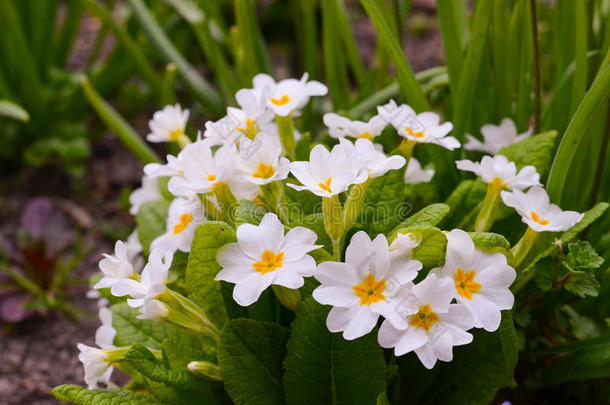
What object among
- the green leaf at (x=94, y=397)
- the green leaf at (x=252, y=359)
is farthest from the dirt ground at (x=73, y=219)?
the green leaf at (x=252, y=359)

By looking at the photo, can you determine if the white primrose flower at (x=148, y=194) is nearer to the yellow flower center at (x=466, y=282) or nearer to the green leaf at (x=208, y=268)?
the green leaf at (x=208, y=268)

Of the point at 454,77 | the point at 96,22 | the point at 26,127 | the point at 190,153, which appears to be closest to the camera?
the point at 190,153

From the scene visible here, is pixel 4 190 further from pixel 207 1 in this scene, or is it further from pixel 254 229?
pixel 254 229

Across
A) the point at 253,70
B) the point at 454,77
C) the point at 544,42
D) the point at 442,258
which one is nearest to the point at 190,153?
the point at 442,258

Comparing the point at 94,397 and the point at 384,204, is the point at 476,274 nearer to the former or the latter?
the point at 384,204

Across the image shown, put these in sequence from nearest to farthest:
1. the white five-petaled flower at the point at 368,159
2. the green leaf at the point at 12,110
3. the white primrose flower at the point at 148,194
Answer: the white five-petaled flower at the point at 368,159 → the white primrose flower at the point at 148,194 → the green leaf at the point at 12,110
